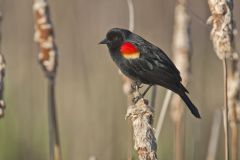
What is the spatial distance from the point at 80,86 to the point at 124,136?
1307 mm

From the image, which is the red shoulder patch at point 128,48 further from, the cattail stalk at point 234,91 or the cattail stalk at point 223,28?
the cattail stalk at point 223,28

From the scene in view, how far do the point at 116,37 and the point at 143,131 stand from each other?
4.60 ft

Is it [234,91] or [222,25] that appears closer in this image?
[222,25]

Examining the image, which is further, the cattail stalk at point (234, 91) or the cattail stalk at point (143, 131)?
the cattail stalk at point (234, 91)

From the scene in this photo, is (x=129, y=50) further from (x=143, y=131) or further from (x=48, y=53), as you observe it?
(x=143, y=131)

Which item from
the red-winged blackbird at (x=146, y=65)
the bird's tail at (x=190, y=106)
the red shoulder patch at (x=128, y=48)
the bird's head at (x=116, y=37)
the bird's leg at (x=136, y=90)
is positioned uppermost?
the bird's head at (x=116, y=37)

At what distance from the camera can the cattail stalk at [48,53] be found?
8.92ft

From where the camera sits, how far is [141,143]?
246cm

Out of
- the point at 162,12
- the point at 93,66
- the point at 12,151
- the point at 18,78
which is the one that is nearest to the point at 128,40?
the point at 12,151

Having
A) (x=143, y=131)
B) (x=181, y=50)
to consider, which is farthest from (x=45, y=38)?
(x=181, y=50)

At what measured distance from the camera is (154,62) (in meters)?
3.53

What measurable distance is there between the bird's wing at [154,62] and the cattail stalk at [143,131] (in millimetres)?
572

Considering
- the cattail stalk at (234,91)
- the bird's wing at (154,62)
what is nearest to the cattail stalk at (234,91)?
the cattail stalk at (234,91)

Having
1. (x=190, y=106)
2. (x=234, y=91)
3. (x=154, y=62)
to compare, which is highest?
(x=154, y=62)
